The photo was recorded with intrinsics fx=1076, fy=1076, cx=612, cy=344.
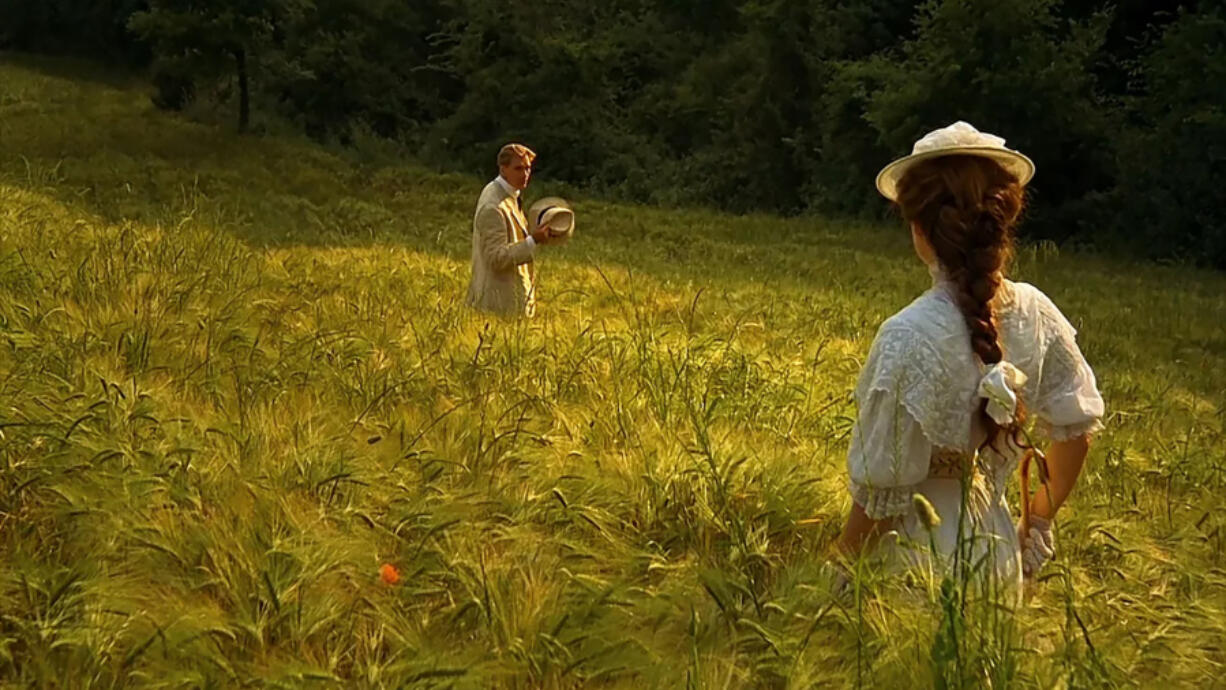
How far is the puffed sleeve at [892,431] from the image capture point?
2.54 metres

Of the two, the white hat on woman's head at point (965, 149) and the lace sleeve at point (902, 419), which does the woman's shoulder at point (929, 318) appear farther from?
the white hat on woman's head at point (965, 149)

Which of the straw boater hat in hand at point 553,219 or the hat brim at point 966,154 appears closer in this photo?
the hat brim at point 966,154

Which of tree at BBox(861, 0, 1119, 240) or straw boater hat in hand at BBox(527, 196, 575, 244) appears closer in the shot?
straw boater hat in hand at BBox(527, 196, 575, 244)

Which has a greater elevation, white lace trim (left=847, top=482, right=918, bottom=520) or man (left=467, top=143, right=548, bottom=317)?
white lace trim (left=847, top=482, right=918, bottom=520)

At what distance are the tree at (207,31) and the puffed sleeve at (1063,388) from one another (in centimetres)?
2442

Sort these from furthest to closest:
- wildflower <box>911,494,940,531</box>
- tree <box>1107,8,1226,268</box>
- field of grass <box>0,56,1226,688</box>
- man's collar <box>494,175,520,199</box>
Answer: tree <box>1107,8,1226,268</box>, man's collar <box>494,175,520,199</box>, field of grass <box>0,56,1226,688</box>, wildflower <box>911,494,940,531</box>

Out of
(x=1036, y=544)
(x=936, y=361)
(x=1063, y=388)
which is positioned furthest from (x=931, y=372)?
(x=1036, y=544)

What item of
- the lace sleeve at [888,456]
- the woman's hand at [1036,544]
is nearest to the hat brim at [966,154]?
the lace sleeve at [888,456]

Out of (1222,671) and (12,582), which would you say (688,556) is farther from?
(12,582)

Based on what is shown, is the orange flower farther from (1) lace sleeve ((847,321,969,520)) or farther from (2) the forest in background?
(2) the forest in background

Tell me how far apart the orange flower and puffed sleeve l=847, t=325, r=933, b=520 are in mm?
1130

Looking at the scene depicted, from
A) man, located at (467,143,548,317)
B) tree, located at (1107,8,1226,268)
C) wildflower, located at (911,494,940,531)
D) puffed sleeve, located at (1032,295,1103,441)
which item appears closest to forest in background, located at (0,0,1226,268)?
tree, located at (1107,8,1226,268)

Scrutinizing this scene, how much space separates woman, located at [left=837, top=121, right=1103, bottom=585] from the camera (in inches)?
100.0

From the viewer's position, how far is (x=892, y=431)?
256 cm
